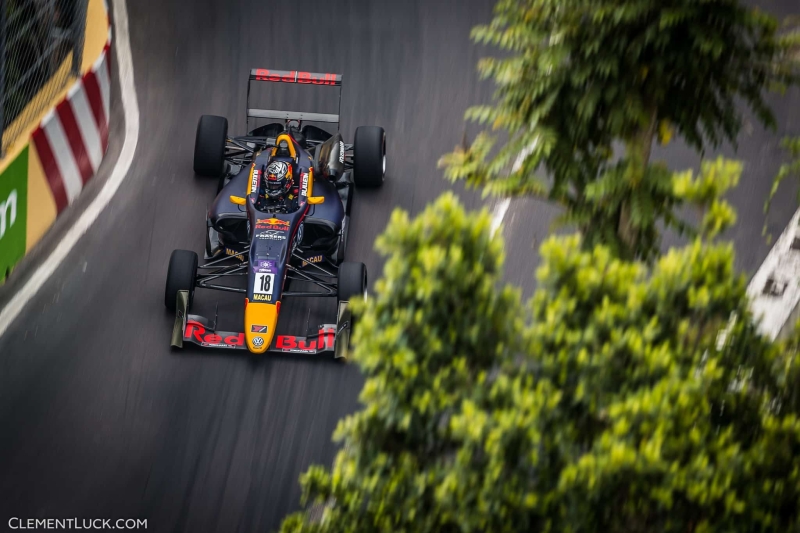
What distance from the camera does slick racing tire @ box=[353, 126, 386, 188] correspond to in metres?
10.8

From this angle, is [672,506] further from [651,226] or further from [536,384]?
[651,226]

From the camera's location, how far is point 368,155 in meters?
10.8

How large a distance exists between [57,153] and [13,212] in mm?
1102

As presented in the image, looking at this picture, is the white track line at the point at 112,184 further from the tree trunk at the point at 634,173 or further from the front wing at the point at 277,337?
the tree trunk at the point at 634,173

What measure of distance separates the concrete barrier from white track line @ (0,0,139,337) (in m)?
0.25

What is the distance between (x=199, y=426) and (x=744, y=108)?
25.8 ft

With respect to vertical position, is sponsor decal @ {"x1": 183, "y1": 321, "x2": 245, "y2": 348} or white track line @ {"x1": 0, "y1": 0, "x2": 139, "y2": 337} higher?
white track line @ {"x1": 0, "y1": 0, "x2": 139, "y2": 337}

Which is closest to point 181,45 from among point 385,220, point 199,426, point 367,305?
point 385,220

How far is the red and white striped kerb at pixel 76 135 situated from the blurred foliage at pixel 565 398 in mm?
6326

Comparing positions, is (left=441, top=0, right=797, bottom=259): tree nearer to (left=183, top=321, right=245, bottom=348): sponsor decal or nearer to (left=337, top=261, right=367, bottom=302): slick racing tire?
(left=337, top=261, right=367, bottom=302): slick racing tire

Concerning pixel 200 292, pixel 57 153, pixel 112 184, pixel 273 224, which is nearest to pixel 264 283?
pixel 273 224

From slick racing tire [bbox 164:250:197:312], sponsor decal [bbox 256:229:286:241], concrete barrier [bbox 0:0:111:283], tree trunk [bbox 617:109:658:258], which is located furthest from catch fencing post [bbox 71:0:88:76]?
tree trunk [bbox 617:109:658:258]

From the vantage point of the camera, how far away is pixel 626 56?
5.98 meters

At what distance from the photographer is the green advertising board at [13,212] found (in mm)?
8852
